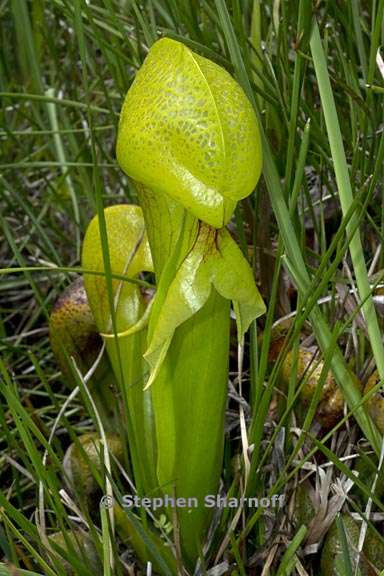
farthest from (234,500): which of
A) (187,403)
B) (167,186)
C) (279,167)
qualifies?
(279,167)

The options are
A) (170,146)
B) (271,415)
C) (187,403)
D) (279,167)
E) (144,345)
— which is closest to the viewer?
(170,146)

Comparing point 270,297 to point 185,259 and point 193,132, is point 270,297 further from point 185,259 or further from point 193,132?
point 193,132

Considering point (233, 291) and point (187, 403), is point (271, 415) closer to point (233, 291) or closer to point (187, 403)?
point (187, 403)

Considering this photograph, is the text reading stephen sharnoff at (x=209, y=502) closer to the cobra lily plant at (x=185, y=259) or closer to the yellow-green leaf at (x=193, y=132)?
the cobra lily plant at (x=185, y=259)

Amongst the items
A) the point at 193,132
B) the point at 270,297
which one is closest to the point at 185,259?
the point at 193,132

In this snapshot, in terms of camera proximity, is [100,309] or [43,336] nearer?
[100,309]

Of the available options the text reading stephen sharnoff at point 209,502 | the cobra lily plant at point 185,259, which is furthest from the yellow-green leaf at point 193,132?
the text reading stephen sharnoff at point 209,502

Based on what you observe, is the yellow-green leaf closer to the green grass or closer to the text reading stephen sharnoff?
the green grass
